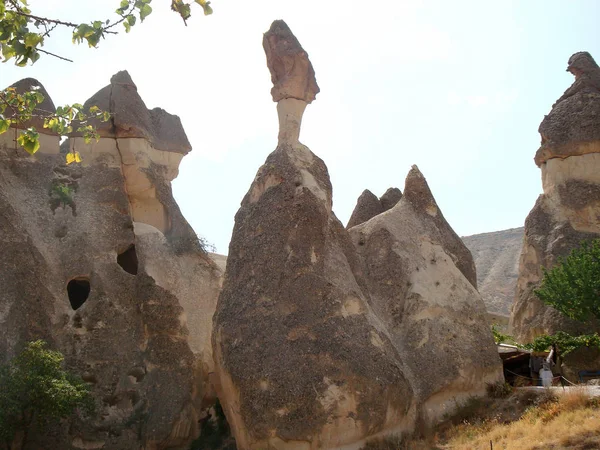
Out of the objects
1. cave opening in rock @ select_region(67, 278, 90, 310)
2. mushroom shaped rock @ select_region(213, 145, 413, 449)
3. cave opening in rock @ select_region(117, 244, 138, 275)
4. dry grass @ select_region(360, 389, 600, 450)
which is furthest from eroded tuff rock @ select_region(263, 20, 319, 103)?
dry grass @ select_region(360, 389, 600, 450)

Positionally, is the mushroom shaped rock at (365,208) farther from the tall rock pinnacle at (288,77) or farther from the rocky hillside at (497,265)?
the rocky hillside at (497,265)

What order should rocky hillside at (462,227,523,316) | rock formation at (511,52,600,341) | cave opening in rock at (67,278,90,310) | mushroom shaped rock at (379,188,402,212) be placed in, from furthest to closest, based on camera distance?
rocky hillside at (462,227,523,316) < rock formation at (511,52,600,341) < mushroom shaped rock at (379,188,402,212) < cave opening in rock at (67,278,90,310)

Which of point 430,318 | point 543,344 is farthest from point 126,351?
point 543,344

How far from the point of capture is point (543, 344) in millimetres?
14383

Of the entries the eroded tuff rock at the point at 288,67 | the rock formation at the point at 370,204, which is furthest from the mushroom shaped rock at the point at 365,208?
the eroded tuff rock at the point at 288,67

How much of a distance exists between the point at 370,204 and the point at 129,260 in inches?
238

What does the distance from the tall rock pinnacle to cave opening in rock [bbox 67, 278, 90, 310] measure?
4948mm

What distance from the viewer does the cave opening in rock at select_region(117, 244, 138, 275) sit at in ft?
47.1

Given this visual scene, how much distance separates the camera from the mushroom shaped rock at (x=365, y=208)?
17062 millimetres

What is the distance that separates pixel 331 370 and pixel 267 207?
303 centimetres

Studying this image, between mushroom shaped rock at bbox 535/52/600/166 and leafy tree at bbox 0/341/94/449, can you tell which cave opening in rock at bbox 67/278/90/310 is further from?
mushroom shaped rock at bbox 535/52/600/166

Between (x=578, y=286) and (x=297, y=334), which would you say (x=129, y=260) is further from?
(x=578, y=286)

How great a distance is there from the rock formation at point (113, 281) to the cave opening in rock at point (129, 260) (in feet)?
0.08

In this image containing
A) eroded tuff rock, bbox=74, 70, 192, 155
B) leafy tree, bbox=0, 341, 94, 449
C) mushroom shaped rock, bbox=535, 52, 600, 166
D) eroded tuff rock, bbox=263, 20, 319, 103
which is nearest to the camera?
leafy tree, bbox=0, 341, 94, 449
